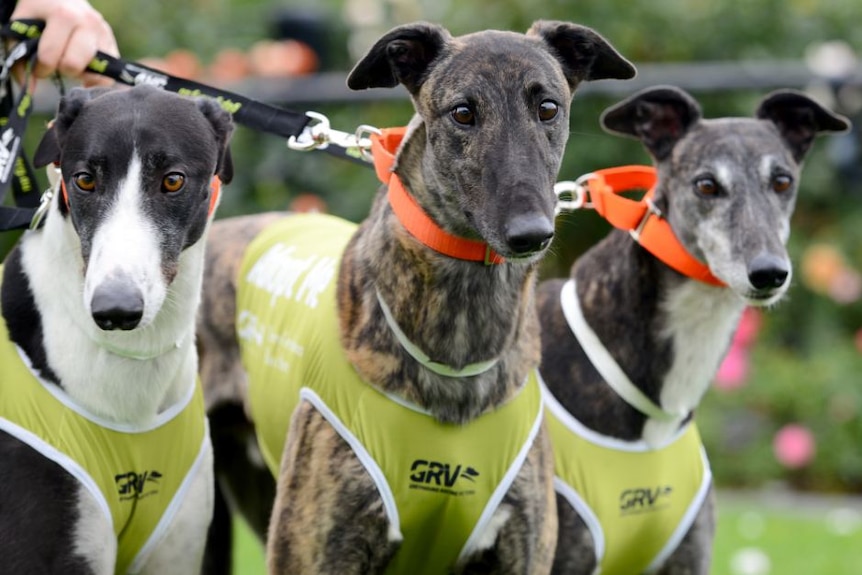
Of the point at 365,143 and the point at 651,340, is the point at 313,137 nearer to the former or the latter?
the point at 365,143

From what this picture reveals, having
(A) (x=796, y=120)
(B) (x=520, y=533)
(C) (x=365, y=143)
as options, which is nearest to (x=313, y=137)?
(C) (x=365, y=143)

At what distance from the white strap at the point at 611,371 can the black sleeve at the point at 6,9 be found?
1765 mm

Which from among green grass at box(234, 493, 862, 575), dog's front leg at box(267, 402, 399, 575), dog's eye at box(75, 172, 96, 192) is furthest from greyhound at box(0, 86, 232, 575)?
green grass at box(234, 493, 862, 575)

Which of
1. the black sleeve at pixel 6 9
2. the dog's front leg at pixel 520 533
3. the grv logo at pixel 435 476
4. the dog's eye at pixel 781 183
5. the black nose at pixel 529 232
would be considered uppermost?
the black sleeve at pixel 6 9

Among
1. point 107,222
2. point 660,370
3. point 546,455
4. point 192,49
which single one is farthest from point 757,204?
point 192,49

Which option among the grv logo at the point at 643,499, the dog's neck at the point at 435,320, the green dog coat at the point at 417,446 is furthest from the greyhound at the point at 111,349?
the grv logo at the point at 643,499

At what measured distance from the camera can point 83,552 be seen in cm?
335

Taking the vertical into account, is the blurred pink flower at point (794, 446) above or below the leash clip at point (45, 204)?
below

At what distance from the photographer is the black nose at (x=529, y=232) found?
10.4 feet

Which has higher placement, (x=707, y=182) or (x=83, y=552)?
(x=707, y=182)

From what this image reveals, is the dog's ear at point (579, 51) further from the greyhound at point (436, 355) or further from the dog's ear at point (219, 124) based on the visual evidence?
the dog's ear at point (219, 124)

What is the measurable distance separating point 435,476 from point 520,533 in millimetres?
267

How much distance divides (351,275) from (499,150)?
2.11ft

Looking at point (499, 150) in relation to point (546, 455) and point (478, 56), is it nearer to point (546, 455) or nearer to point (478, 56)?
point (478, 56)
